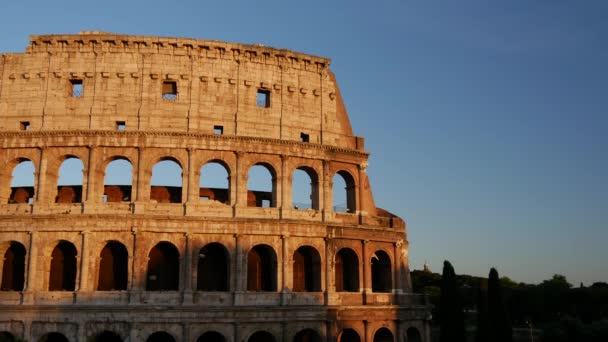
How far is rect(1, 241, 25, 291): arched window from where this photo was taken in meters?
27.5

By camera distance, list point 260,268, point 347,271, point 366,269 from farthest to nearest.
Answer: point 347,271 < point 366,269 < point 260,268

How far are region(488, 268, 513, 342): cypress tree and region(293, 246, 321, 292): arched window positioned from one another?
394 inches

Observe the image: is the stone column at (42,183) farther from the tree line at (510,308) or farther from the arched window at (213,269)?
the tree line at (510,308)

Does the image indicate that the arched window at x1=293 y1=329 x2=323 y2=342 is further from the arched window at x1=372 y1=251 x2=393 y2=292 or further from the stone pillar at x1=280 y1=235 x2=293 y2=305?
the arched window at x1=372 y1=251 x2=393 y2=292

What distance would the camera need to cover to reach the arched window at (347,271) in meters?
29.9

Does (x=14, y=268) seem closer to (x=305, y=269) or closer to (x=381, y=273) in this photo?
(x=305, y=269)

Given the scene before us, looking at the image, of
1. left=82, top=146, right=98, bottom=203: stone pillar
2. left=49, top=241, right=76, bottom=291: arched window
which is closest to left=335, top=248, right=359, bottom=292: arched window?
left=82, top=146, right=98, bottom=203: stone pillar

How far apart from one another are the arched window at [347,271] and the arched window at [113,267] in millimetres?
10720

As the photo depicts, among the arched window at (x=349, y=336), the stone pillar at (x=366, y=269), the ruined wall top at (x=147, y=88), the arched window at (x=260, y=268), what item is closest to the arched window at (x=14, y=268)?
the ruined wall top at (x=147, y=88)

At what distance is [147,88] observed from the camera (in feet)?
93.6

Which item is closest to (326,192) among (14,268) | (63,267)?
(63,267)

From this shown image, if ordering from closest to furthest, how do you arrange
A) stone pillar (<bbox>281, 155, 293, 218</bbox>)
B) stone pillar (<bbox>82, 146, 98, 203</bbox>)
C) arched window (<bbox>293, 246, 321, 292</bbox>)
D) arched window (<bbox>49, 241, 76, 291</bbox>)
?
stone pillar (<bbox>82, 146, 98, 203</bbox>) < arched window (<bbox>49, 241, 76, 291</bbox>) < stone pillar (<bbox>281, 155, 293, 218</bbox>) < arched window (<bbox>293, 246, 321, 292</bbox>)

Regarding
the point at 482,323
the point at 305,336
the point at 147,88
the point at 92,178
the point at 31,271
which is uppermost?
the point at 147,88

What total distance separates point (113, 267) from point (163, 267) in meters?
2.33
